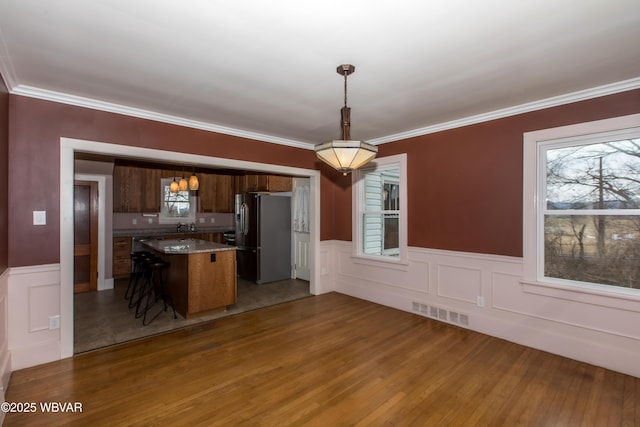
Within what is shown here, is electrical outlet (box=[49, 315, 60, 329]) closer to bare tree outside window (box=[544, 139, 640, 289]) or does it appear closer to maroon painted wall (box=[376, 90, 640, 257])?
maroon painted wall (box=[376, 90, 640, 257])

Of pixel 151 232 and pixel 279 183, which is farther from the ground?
pixel 279 183

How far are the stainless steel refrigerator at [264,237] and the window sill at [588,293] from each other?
13.7 ft

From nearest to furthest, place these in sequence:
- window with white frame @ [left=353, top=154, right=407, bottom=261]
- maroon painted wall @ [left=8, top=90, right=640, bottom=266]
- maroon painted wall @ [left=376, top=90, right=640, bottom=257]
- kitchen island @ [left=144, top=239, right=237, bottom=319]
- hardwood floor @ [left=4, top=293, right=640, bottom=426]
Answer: hardwood floor @ [left=4, top=293, right=640, bottom=426] → maroon painted wall @ [left=8, top=90, right=640, bottom=266] → maroon painted wall @ [left=376, top=90, right=640, bottom=257] → kitchen island @ [left=144, top=239, right=237, bottom=319] → window with white frame @ [left=353, top=154, right=407, bottom=261]

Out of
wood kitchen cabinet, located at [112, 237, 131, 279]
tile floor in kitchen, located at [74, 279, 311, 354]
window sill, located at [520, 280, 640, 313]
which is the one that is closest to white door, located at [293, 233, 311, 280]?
tile floor in kitchen, located at [74, 279, 311, 354]

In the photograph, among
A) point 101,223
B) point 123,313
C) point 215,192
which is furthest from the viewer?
point 215,192

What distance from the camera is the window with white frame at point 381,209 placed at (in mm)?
4430

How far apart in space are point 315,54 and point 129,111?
2324mm

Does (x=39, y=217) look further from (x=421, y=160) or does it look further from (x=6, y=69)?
(x=421, y=160)

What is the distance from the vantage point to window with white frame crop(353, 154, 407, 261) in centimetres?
443

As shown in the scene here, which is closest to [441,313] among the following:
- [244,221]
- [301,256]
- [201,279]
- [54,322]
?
[301,256]

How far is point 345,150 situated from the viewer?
7.94 feet

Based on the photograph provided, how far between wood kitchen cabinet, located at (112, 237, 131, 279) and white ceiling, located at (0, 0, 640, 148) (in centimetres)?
371

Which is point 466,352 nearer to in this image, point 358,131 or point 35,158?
point 358,131

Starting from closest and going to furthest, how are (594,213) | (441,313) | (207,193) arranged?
(594,213)
(441,313)
(207,193)
